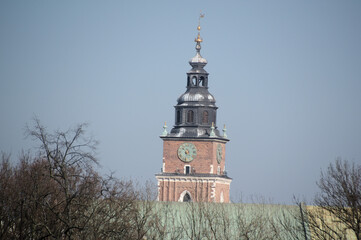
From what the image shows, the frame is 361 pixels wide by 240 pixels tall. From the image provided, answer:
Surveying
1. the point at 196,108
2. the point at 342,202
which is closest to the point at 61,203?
the point at 342,202

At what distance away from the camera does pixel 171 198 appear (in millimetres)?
124000

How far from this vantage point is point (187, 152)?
126 metres

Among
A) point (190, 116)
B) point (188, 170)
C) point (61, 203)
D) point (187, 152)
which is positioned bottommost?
point (61, 203)

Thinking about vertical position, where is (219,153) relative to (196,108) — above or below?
below

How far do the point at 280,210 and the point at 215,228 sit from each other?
10994 mm

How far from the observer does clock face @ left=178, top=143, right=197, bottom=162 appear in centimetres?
12569

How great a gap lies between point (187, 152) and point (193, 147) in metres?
0.99

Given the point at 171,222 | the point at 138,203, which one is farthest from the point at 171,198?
the point at 138,203

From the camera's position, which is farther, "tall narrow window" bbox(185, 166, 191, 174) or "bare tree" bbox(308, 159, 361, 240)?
"tall narrow window" bbox(185, 166, 191, 174)

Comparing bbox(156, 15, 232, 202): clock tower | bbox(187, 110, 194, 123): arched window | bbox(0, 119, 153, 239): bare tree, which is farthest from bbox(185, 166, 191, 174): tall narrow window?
bbox(0, 119, 153, 239): bare tree

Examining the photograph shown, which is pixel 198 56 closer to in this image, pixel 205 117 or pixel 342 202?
pixel 205 117

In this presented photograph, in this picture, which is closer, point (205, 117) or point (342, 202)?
point (342, 202)

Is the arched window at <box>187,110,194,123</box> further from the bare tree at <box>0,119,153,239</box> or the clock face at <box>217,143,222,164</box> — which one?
the bare tree at <box>0,119,153,239</box>

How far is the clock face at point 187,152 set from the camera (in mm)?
125688
